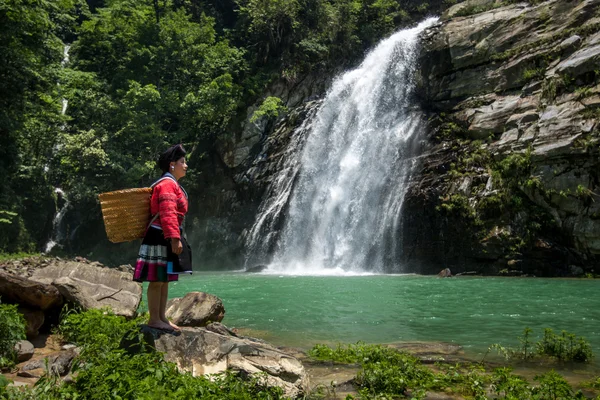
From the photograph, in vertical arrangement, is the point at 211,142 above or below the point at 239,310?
above

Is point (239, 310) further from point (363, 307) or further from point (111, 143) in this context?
point (111, 143)

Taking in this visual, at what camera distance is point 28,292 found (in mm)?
5332

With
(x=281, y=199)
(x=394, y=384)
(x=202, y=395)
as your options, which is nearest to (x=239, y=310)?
(x=394, y=384)

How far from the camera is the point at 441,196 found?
62.4ft

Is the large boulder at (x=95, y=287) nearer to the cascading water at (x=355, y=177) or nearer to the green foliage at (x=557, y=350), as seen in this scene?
the green foliage at (x=557, y=350)

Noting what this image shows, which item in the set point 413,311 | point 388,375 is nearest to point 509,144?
point 413,311

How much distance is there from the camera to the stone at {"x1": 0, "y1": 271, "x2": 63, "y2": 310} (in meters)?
5.20

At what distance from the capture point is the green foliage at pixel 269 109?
1074 inches

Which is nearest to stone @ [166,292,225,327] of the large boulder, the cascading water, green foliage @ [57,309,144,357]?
the large boulder

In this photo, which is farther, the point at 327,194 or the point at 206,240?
the point at 206,240

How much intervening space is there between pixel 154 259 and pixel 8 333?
61.0 inches

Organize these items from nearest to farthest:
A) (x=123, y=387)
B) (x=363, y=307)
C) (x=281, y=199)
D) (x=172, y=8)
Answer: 1. (x=123, y=387)
2. (x=363, y=307)
3. (x=281, y=199)
4. (x=172, y=8)

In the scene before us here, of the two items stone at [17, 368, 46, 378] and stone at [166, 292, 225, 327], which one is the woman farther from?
stone at [166, 292, 225, 327]

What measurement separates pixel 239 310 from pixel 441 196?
11890 mm
